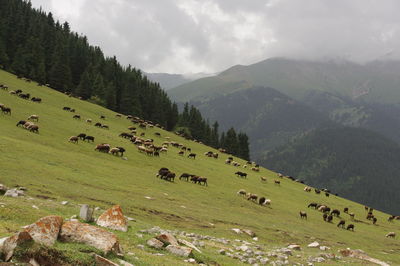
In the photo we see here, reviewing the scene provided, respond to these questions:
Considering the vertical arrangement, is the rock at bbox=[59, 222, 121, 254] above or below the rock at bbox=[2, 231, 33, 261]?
below

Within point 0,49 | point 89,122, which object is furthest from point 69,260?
point 0,49

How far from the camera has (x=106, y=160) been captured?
4475 cm

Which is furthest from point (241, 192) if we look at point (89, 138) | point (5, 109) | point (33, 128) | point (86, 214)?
point (5, 109)

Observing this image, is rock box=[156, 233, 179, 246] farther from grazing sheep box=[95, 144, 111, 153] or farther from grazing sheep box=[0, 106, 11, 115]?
grazing sheep box=[0, 106, 11, 115]

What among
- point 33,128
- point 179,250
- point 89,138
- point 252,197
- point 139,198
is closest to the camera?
point 179,250

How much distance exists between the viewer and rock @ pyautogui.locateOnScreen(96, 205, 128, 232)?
16.2 metres

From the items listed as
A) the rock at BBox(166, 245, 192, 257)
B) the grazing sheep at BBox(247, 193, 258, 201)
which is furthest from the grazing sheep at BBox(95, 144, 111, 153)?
the rock at BBox(166, 245, 192, 257)

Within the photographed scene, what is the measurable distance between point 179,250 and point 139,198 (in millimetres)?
16373

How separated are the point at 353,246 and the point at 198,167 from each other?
3106cm

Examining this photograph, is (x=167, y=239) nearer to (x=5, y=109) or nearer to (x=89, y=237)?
(x=89, y=237)

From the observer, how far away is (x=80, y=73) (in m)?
138

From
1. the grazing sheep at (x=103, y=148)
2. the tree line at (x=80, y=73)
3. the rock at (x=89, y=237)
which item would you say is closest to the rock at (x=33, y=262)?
the rock at (x=89, y=237)

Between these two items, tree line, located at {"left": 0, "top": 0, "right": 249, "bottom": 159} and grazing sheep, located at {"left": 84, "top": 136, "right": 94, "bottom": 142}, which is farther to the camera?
tree line, located at {"left": 0, "top": 0, "right": 249, "bottom": 159}

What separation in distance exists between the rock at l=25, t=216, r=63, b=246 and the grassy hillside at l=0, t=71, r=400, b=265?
48 cm
